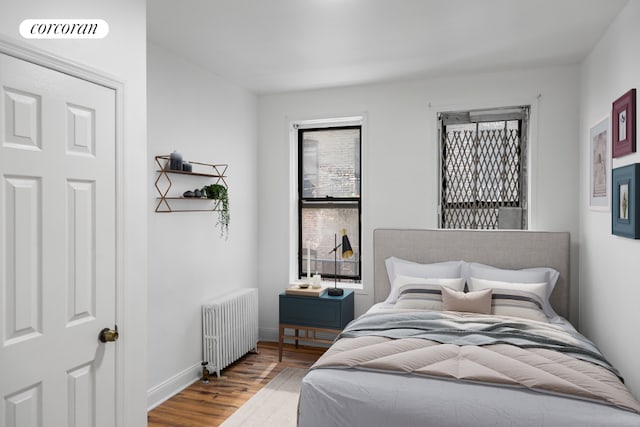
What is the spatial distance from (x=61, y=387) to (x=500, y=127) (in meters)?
3.95

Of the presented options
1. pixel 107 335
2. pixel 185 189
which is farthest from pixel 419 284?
pixel 107 335

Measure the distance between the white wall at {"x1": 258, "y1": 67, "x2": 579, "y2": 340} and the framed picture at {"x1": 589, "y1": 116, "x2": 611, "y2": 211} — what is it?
1.61 ft

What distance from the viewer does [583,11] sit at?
277cm

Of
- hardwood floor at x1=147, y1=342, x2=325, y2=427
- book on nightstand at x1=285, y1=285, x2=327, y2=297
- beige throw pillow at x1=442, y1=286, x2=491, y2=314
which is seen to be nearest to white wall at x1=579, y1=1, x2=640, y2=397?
beige throw pillow at x1=442, y1=286, x2=491, y2=314

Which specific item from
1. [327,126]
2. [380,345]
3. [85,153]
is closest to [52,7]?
[85,153]

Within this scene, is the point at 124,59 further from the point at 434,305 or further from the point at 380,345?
the point at 434,305

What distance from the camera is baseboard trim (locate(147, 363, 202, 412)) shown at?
3.22m

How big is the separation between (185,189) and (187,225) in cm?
30

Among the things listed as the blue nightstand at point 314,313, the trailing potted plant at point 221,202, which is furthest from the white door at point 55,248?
the blue nightstand at point 314,313

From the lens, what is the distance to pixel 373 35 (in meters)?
3.16

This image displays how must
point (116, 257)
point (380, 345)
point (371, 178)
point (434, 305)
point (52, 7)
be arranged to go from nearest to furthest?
point (52, 7) < point (116, 257) < point (380, 345) < point (434, 305) < point (371, 178)

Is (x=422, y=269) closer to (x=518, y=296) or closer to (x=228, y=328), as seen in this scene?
(x=518, y=296)

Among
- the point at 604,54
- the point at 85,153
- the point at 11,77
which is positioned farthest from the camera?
the point at 604,54

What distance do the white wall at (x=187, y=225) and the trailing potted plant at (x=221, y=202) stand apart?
86mm
